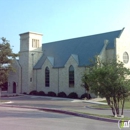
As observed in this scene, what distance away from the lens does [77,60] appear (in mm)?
42875

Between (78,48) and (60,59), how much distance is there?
4254mm

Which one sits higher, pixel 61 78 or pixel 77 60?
pixel 77 60

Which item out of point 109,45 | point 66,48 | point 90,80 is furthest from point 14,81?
point 90,80

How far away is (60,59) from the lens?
47.3 meters

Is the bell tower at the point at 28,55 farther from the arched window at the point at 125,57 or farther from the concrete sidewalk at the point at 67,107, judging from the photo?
the arched window at the point at 125,57

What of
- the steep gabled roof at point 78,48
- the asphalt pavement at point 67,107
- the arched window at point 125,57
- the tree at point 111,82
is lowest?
the asphalt pavement at point 67,107

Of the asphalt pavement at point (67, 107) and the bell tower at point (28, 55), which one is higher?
the bell tower at point (28, 55)

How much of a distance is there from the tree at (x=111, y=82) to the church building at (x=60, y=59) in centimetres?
2053

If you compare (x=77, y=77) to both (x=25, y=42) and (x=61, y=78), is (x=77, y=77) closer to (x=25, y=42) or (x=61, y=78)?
(x=61, y=78)

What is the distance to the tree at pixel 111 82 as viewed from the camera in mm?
16125

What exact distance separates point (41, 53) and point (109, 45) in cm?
1722

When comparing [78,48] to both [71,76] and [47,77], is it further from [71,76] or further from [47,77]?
[47,77]

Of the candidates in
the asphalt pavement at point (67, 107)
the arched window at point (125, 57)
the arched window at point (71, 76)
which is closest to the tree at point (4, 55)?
the asphalt pavement at point (67, 107)

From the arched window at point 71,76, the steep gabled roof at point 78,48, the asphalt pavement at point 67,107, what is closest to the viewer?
the asphalt pavement at point 67,107
